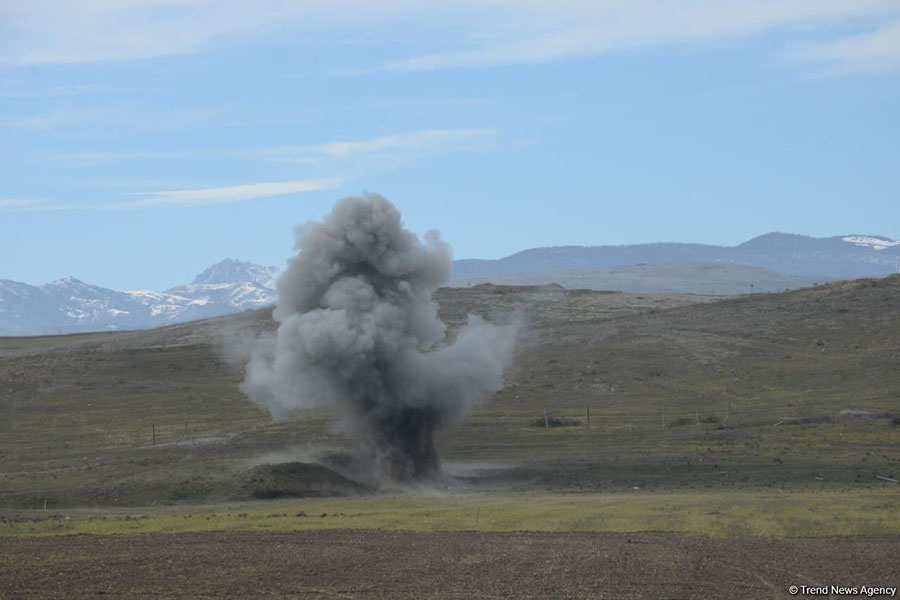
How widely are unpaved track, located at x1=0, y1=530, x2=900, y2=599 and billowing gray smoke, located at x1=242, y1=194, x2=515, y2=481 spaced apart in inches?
780

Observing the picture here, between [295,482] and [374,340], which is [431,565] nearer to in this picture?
[295,482]

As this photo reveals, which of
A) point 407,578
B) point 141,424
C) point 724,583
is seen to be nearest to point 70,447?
point 141,424

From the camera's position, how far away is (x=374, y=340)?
66938mm

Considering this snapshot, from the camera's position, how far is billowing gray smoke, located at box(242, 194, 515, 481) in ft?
219

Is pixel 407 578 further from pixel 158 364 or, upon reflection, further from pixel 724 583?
pixel 158 364

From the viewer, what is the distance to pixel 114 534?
4888 centimetres

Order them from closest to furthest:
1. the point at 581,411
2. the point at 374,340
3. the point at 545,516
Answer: the point at 545,516 < the point at 374,340 < the point at 581,411

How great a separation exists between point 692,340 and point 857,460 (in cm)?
5257

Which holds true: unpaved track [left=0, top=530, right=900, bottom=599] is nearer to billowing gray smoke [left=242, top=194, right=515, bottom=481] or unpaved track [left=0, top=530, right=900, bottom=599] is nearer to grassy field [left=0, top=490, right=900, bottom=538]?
grassy field [left=0, top=490, right=900, bottom=538]

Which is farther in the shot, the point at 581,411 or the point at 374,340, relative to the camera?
the point at 581,411

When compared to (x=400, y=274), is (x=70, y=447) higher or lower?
lower

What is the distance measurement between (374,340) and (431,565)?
27.7m

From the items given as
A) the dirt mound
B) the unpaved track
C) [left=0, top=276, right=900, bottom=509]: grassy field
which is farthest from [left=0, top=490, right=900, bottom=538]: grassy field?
[left=0, top=276, right=900, bottom=509]: grassy field

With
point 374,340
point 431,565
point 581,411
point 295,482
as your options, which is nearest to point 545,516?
point 431,565
